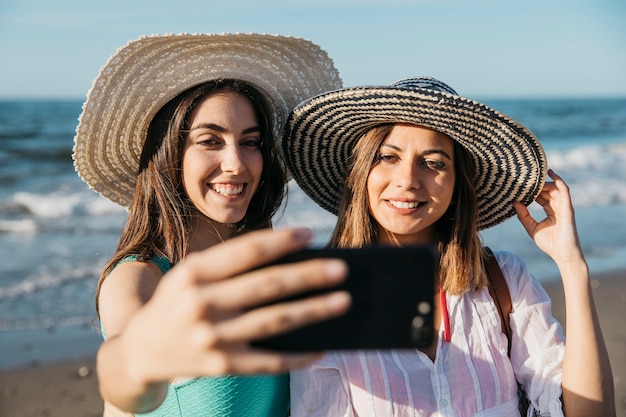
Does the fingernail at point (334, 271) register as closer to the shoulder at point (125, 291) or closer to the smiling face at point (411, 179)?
the shoulder at point (125, 291)

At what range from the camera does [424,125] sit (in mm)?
2852

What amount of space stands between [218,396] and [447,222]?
1.18m

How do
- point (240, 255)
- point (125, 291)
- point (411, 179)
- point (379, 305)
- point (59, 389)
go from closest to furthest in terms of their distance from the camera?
point (240, 255) → point (379, 305) → point (125, 291) → point (411, 179) → point (59, 389)

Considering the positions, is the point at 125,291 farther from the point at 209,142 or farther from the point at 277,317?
the point at 277,317

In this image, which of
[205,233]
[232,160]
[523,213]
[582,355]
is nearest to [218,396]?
[205,233]

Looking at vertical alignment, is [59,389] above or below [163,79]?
below

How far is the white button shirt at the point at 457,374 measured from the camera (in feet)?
8.73

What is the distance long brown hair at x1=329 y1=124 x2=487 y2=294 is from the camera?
2.93 m

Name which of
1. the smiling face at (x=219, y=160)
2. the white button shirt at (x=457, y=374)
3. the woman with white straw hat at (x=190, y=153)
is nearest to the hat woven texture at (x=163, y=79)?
the woman with white straw hat at (x=190, y=153)

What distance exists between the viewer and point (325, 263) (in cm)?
123

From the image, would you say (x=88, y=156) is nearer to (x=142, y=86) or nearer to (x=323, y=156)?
(x=142, y=86)

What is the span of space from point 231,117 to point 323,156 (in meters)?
0.52

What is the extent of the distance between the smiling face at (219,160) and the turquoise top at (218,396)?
306 mm

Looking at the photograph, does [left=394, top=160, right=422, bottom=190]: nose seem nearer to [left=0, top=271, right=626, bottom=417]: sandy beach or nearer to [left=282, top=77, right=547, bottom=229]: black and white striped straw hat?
[left=282, top=77, right=547, bottom=229]: black and white striped straw hat
